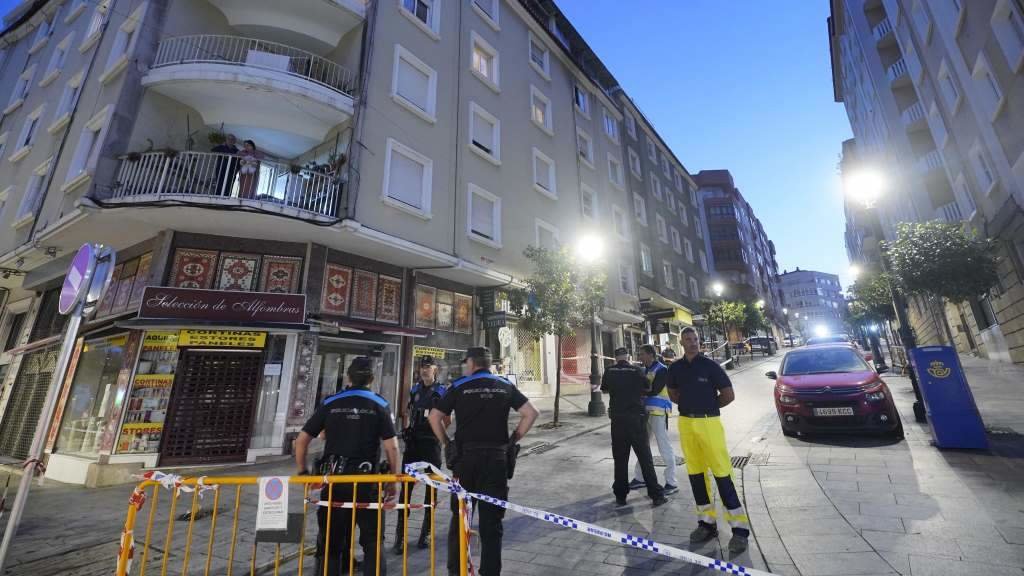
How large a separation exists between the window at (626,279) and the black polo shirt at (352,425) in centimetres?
1912

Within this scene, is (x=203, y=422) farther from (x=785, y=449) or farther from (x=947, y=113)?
(x=947, y=113)

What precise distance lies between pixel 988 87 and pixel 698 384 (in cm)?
1461

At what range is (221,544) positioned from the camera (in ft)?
14.9

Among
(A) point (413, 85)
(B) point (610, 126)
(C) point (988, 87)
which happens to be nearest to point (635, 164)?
(B) point (610, 126)

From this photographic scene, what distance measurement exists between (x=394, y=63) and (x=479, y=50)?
521cm

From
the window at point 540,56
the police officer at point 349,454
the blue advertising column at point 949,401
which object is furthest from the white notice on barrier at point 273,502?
the window at point 540,56

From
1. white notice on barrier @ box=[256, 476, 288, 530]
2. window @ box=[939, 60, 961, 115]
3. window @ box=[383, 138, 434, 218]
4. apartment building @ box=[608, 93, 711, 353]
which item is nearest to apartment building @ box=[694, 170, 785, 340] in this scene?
apartment building @ box=[608, 93, 711, 353]

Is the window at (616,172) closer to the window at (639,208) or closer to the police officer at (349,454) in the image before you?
the window at (639,208)

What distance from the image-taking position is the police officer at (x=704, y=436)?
3.90 meters

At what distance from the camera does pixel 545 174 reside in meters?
18.2

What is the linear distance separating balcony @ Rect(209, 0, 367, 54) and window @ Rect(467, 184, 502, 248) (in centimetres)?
570

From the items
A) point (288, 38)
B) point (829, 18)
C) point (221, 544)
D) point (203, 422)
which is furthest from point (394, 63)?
point (829, 18)

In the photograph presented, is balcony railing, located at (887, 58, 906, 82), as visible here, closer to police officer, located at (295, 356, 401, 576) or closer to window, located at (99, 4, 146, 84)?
police officer, located at (295, 356, 401, 576)

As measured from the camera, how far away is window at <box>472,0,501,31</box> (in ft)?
53.3
